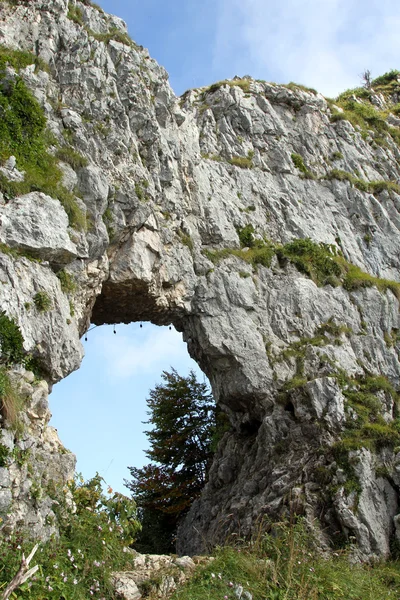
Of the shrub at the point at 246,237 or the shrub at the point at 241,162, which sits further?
the shrub at the point at 241,162

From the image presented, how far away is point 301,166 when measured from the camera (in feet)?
75.8

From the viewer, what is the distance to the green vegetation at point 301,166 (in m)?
22.9

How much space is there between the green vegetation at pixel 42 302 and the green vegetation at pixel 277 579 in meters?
6.41

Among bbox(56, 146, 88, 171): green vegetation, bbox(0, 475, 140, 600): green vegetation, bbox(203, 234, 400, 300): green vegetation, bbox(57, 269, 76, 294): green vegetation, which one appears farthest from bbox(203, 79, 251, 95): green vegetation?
bbox(0, 475, 140, 600): green vegetation

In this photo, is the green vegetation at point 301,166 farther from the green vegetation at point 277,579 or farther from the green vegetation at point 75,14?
the green vegetation at point 277,579

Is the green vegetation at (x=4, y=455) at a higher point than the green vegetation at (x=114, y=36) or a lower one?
lower

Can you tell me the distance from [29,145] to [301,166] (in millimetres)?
12959

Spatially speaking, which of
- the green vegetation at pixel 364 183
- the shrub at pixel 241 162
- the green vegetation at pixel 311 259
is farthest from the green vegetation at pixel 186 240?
the green vegetation at pixel 364 183

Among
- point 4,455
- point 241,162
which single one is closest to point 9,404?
point 4,455

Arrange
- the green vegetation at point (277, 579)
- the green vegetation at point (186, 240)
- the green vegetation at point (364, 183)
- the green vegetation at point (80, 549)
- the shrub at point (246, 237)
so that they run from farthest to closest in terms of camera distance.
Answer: the green vegetation at point (364, 183) < the shrub at point (246, 237) < the green vegetation at point (186, 240) < the green vegetation at point (277, 579) < the green vegetation at point (80, 549)

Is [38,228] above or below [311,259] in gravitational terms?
below

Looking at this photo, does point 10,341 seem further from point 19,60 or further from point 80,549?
point 19,60

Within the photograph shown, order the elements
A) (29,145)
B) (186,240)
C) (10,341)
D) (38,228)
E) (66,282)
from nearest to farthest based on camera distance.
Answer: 1. (10,341)
2. (38,228)
3. (66,282)
4. (29,145)
5. (186,240)

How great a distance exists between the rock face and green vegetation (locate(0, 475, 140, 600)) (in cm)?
84
